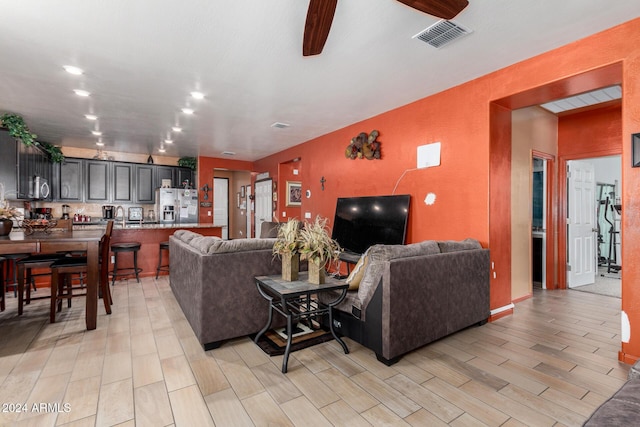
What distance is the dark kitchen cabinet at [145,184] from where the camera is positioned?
25.4 feet

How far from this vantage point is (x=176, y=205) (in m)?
7.83

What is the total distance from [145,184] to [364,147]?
19.5ft

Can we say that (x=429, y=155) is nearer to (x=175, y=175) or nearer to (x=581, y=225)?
(x=581, y=225)

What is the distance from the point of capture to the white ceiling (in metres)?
2.26

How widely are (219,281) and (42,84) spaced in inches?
125

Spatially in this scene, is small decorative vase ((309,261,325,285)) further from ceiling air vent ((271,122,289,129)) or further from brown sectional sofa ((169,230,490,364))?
ceiling air vent ((271,122,289,129))

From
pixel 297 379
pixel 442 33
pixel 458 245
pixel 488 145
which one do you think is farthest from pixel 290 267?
pixel 488 145

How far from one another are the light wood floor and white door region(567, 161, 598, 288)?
204cm

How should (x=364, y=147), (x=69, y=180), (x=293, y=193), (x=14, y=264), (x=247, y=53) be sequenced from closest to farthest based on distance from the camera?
(x=247, y=53) < (x=14, y=264) < (x=364, y=147) < (x=69, y=180) < (x=293, y=193)

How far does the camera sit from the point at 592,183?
5215 mm

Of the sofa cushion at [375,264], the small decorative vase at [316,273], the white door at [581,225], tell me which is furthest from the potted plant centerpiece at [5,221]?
the white door at [581,225]

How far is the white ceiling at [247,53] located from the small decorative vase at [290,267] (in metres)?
1.85

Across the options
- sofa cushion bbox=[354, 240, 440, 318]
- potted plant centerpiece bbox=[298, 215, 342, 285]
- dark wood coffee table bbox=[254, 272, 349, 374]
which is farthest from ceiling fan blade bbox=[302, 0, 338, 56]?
dark wood coffee table bbox=[254, 272, 349, 374]

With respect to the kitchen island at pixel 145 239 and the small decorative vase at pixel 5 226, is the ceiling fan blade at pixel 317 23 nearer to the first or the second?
the small decorative vase at pixel 5 226
